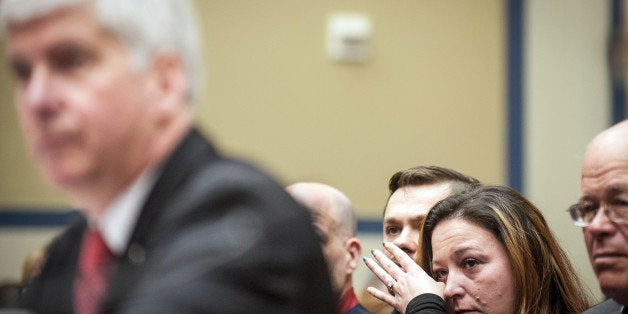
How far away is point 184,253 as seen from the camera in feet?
3.53

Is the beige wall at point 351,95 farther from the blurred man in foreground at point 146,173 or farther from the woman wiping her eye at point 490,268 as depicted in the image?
the blurred man in foreground at point 146,173

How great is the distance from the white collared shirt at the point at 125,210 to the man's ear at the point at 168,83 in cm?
8

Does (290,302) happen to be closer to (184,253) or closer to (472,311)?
(184,253)

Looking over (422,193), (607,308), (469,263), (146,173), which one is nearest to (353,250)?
(422,193)

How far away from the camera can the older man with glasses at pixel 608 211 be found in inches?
83.0

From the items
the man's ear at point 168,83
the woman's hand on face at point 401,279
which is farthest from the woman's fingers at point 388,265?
the man's ear at point 168,83

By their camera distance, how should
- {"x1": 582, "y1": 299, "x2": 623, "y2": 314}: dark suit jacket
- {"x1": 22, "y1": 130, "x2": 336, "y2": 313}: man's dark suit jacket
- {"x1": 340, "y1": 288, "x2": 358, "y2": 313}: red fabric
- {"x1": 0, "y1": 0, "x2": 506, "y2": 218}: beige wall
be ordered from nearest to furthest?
{"x1": 22, "y1": 130, "x2": 336, "y2": 313}: man's dark suit jacket < {"x1": 582, "y1": 299, "x2": 623, "y2": 314}: dark suit jacket < {"x1": 340, "y1": 288, "x2": 358, "y2": 313}: red fabric < {"x1": 0, "y1": 0, "x2": 506, "y2": 218}: beige wall

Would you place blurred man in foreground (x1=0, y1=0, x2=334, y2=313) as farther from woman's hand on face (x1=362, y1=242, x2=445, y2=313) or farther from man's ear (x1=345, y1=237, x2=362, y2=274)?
man's ear (x1=345, y1=237, x2=362, y2=274)

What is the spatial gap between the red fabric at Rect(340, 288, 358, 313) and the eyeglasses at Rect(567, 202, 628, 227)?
0.74 metres

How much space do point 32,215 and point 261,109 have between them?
50.5 inches

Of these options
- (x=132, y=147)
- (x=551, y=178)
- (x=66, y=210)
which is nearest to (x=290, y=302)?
(x=132, y=147)

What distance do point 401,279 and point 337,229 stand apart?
0.53 metres

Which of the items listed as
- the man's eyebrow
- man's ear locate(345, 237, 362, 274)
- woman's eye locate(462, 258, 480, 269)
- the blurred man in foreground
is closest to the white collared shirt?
the blurred man in foreground

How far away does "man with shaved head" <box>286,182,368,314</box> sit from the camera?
9.46 feet
